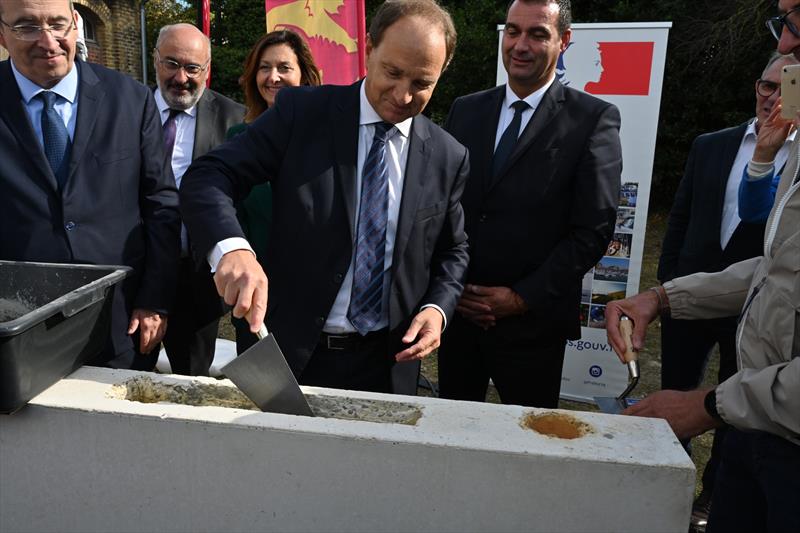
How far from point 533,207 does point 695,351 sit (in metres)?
1.42

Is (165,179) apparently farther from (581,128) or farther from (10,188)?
(581,128)

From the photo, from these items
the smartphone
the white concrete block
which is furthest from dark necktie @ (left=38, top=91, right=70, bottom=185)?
the smartphone

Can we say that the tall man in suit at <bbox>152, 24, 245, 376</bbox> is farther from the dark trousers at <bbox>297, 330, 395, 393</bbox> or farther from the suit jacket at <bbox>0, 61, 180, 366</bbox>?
the dark trousers at <bbox>297, 330, 395, 393</bbox>

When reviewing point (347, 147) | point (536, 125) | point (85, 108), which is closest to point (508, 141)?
point (536, 125)

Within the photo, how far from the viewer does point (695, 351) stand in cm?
333

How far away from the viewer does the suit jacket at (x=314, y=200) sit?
80.4 inches

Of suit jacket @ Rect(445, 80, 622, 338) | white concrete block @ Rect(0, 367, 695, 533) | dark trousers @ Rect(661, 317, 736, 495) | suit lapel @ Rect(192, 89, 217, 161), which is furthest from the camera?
suit lapel @ Rect(192, 89, 217, 161)

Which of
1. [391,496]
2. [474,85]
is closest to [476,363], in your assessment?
[391,496]

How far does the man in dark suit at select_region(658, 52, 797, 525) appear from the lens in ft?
10.0

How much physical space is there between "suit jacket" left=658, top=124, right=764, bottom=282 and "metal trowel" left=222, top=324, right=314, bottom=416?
245cm

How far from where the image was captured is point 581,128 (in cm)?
263

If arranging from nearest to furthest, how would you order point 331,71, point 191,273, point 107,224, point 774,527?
point 774,527 < point 107,224 < point 191,273 < point 331,71

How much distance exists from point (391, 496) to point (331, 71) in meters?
4.03

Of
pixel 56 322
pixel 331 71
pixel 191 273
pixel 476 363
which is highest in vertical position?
pixel 331 71
